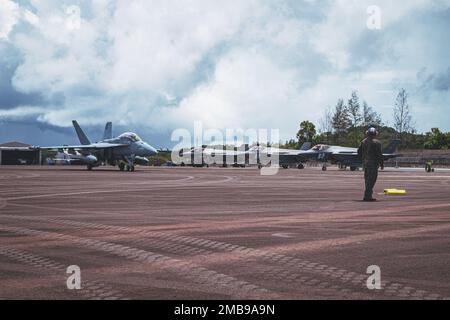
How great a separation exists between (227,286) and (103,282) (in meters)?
1.34

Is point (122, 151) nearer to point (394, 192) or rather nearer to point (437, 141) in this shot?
point (394, 192)

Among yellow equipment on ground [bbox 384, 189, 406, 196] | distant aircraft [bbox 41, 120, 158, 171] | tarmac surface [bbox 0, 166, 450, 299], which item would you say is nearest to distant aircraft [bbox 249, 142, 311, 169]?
distant aircraft [bbox 41, 120, 158, 171]

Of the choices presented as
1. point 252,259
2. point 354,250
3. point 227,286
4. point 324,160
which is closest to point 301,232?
point 354,250

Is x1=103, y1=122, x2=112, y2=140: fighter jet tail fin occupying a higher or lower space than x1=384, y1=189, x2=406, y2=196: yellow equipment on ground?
higher

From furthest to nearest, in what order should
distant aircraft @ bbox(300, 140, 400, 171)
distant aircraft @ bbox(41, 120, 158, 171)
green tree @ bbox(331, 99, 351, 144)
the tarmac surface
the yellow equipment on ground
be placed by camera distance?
green tree @ bbox(331, 99, 351, 144), distant aircraft @ bbox(300, 140, 400, 171), distant aircraft @ bbox(41, 120, 158, 171), the yellow equipment on ground, the tarmac surface

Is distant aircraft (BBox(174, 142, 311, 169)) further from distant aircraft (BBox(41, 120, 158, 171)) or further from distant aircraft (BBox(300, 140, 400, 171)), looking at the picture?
distant aircraft (BBox(41, 120, 158, 171))

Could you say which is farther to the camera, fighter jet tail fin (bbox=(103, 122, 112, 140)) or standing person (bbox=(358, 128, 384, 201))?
fighter jet tail fin (bbox=(103, 122, 112, 140))

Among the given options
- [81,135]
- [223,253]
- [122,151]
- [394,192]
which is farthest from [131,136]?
[223,253]

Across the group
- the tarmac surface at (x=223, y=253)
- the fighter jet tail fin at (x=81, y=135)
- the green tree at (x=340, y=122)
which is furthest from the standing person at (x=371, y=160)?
the green tree at (x=340, y=122)

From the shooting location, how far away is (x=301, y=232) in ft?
30.7

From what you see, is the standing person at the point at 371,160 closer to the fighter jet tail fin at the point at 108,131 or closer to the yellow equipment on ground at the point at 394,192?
the yellow equipment on ground at the point at 394,192

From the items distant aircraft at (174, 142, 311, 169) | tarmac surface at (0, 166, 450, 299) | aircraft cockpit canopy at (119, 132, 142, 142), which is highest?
aircraft cockpit canopy at (119, 132, 142, 142)

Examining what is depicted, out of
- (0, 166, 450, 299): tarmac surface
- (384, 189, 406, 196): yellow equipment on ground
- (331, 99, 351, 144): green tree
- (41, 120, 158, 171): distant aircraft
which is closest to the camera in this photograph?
(0, 166, 450, 299): tarmac surface
